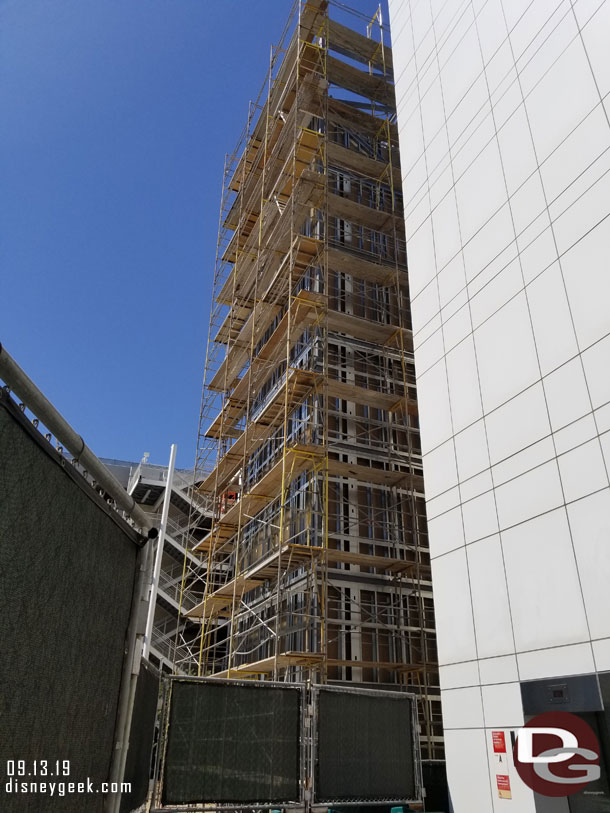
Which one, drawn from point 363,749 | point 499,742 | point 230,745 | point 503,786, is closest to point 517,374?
point 499,742

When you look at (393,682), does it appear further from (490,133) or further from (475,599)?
(490,133)

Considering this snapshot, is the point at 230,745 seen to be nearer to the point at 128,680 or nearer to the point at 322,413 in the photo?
the point at 128,680

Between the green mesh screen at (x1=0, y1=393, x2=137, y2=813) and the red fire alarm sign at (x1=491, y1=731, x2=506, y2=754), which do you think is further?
the red fire alarm sign at (x1=491, y1=731, x2=506, y2=754)

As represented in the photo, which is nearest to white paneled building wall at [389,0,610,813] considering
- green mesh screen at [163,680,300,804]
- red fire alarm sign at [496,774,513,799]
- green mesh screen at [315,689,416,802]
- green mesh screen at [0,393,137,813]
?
red fire alarm sign at [496,774,513,799]

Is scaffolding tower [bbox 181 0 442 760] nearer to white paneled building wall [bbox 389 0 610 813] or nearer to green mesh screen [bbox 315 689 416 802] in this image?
white paneled building wall [bbox 389 0 610 813]

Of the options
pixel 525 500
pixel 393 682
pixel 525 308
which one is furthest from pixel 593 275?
pixel 393 682

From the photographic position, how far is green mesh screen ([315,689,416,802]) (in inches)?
213

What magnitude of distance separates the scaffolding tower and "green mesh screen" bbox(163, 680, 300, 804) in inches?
393

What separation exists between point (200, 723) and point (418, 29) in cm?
1827

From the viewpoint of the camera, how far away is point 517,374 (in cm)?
1049

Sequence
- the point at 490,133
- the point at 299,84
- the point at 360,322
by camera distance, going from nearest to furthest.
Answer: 1. the point at 490,133
2. the point at 360,322
3. the point at 299,84

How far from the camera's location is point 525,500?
9.80 m

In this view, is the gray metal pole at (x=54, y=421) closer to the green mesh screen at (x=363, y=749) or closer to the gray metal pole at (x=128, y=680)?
the gray metal pole at (x=128, y=680)

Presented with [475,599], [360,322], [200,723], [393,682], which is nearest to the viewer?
[200,723]
